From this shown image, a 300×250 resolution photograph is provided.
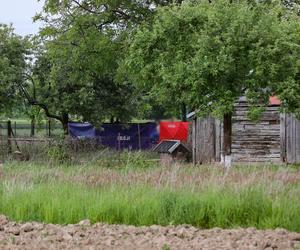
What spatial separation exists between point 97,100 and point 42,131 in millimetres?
10327

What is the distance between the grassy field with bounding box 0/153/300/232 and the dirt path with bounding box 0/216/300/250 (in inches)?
19.7

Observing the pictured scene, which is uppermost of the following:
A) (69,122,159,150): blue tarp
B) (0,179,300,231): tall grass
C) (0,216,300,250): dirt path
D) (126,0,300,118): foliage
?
(126,0,300,118): foliage

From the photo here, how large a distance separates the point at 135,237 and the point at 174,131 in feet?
73.1

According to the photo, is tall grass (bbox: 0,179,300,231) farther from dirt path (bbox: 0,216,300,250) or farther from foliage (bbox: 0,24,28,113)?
foliage (bbox: 0,24,28,113)

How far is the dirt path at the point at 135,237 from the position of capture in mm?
7090

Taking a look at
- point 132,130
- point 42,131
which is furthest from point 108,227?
point 42,131

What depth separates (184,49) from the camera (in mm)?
16922

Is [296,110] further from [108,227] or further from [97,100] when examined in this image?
[97,100]

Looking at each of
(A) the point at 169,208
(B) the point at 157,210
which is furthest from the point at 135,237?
(A) the point at 169,208

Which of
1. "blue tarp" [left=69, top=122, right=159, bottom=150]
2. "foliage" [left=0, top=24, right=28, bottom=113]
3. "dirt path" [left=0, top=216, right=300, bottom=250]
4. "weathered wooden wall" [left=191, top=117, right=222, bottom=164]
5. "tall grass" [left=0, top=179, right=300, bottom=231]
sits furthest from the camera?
"blue tarp" [left=69, top=122, right=159, bottom=150]

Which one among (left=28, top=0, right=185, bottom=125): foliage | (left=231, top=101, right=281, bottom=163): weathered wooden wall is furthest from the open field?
(left=28, top=0, right=185, bottom=125): foliage

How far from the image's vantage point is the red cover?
2925 cm

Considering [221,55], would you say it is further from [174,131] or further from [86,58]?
[174,131]

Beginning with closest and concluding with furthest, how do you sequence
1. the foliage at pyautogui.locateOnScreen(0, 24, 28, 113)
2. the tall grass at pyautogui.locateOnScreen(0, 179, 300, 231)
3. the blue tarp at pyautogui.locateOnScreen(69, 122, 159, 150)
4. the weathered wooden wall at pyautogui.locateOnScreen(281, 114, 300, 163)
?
1. the tall grass at pyautogui.locateOnScreen(0, 179, 300, 231)
2. the weathered wooden wall at pyautogui.locateOnScreen(281, 114, 300, 163)
3. the foliage at pyautogui.locateOnScreen(0, 24, 28, 113)
4. the blue tarp at pyautogui.locateOnScreen(69, 122, 159, 150)
